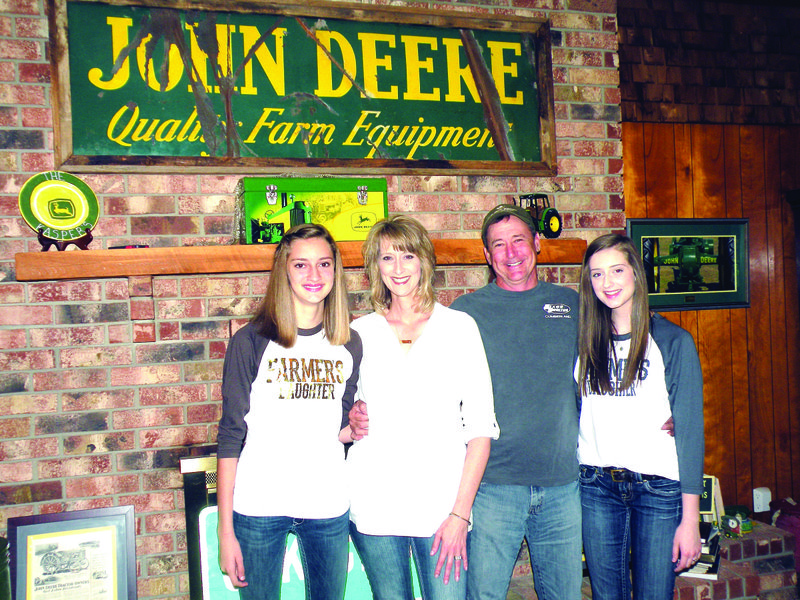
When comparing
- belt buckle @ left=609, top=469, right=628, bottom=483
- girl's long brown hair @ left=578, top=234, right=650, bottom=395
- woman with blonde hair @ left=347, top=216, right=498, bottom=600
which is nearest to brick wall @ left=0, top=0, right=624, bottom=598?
woman with blonde hair @ left=347, top=216, right=498, bottom=600

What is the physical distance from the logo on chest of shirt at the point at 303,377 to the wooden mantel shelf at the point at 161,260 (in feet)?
2.16

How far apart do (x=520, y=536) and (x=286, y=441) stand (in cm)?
83

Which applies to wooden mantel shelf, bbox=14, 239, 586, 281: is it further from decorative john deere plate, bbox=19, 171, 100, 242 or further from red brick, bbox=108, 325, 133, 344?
red brick, bbox=108, 325, 133, 344

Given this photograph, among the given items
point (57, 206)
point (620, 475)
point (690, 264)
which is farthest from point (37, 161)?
point (690, 264)

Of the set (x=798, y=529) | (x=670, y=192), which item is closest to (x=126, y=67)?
(x=670, y=192)

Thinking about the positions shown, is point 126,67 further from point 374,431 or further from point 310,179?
point 374,431

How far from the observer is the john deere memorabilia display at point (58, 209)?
222 cm

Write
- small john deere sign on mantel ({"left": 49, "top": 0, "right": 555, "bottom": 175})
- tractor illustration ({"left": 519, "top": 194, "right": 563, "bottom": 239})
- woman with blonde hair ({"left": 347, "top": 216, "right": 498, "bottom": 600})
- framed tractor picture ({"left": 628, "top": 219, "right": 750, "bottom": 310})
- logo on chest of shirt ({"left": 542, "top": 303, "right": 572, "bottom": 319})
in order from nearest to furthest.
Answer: woman with blonde hair ({"left": 347, "top": 216, "right": 498, "bottom": 600}) → logo on chest of shirt ({"left": 542, "top": 303, "right": 572, "bottom": 319}) → small john deere sign on mantel ({"left": 49, "top": 0, "right": 555, "bottom": 175}) → tractor illustration ({"left": 519, "top": 194, "right": 563, "bottom": 239}) → framed tractor picture ({"left": 628, "top": 219, "right": 750, "bottom": 310})

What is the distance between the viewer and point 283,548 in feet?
5.91

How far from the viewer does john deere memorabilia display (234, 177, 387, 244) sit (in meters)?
2.36

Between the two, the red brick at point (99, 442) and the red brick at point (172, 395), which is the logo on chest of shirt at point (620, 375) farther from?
the red brick at point (99, 442)

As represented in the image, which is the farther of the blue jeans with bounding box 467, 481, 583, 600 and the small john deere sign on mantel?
the small john deere sign on mantel

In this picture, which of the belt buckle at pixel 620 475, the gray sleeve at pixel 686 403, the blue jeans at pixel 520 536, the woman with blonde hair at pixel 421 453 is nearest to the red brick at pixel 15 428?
the woman with blonde hair at pixel 421 453

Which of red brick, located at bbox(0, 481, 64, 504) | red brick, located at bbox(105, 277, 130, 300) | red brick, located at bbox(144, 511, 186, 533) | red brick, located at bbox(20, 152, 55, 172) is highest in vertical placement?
red brick, located at bbox(20, 152, 55, 172)
